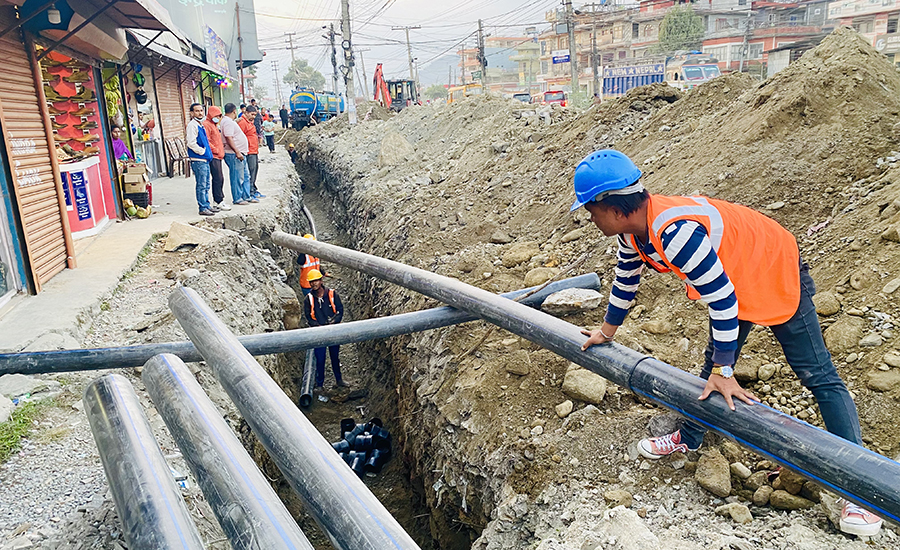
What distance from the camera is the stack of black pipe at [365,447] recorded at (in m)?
6.31

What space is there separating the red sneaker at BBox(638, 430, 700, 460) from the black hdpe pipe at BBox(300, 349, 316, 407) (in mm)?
5639

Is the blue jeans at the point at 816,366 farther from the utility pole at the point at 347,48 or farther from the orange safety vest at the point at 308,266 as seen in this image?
the utility pole at the point at 347,48

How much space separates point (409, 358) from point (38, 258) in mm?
4165

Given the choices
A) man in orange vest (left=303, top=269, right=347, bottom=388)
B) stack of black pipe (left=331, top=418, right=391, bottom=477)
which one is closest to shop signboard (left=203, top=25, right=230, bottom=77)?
man in orange vest (left=303, top=269, right=347, bottom=388)

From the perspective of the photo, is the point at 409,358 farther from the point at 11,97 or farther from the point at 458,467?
the point at 11,97

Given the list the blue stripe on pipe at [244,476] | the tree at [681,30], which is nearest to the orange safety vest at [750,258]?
the blue stripe on pipe at [244,476]

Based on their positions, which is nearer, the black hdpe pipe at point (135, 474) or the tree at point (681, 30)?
the black hdpe pipe at point (135, 474)

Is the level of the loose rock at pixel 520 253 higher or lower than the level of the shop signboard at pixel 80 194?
lower

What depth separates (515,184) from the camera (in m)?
8.85

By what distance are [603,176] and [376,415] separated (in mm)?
5815

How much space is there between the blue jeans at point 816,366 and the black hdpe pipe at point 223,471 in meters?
2.02

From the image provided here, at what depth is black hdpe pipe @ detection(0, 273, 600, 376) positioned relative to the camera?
367cm

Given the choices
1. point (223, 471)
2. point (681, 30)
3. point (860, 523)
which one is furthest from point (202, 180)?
point (681, 30)

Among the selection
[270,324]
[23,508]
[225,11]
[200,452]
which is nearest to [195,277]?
[270,324]
